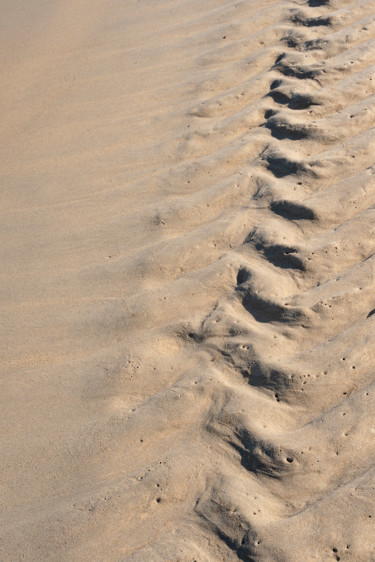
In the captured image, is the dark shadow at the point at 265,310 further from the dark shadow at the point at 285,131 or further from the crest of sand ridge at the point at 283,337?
the dark shadow at the point at 285,131

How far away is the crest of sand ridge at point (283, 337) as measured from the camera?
1516 millimetres

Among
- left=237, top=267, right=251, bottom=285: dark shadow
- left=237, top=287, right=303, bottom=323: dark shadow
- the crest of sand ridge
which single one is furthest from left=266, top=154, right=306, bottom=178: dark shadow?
left=237, top=287, right=303, bottom=323: dark shadow

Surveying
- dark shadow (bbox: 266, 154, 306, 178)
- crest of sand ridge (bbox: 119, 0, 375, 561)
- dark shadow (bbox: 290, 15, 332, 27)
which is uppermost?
dark shadow (bbox: 290, 15, 332, 27)

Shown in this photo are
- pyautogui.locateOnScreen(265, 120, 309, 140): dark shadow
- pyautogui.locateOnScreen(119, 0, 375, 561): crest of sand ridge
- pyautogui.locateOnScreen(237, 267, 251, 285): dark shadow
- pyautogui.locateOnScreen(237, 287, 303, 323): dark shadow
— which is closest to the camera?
pyautogui.locateOnScreen(119, 0, 375, 561): crest of sand ridge

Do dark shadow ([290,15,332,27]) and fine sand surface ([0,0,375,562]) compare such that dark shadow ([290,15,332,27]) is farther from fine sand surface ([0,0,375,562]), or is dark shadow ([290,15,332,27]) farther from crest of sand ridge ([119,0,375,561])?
crest of sand ridge ([119,0,375,561])

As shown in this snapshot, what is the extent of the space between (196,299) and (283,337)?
1.15 ft

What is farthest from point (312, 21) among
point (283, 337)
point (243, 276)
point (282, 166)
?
point (283, 337)

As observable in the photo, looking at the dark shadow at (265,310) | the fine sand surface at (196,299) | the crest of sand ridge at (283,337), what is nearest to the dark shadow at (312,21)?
the fine sand surface at (196,299)

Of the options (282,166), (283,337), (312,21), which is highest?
(312,21)

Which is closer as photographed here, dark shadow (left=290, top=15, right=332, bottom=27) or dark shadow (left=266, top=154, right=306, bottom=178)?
dark shadow (left=266, top=154, right=306, bottom=178)

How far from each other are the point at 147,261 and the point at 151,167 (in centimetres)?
64

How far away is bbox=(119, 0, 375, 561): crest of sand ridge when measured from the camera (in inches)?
59.7

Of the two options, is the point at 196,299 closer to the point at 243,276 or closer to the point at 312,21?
the point at 243,276

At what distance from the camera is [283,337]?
1919 millimetres
